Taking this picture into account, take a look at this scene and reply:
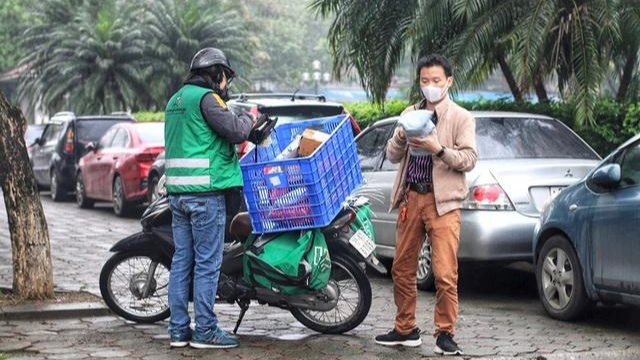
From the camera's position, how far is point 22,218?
8.85 m

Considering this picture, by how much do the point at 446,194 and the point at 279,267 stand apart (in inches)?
48.2

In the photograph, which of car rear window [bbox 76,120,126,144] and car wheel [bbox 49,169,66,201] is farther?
car wheel [bbox 49,169,66,201]

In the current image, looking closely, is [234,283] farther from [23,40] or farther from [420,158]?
[23,40]

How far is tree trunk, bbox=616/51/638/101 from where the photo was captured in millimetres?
13766

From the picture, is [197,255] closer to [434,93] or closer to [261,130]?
[261,130]

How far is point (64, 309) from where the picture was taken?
8555 mm

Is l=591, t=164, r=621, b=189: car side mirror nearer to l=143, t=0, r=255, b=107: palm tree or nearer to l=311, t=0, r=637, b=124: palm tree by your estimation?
l=311, t=0, r=637, b=124: palm tree

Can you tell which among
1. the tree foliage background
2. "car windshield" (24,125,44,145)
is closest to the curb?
"car windshield" (24,125,44,145)

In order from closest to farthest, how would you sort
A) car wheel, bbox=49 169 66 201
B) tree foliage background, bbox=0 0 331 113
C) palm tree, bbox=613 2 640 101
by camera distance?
palm tree, bbox=613 2 640 101, car wheel, bbox=49 169 66 201, tree foliage background, bbox=0 0 331 113

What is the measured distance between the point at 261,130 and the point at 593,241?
2.51 metres

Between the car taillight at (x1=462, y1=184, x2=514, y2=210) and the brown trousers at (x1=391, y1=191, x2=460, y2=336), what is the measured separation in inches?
85.1

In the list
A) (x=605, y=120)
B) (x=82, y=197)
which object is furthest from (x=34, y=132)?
(x=605, y=120)

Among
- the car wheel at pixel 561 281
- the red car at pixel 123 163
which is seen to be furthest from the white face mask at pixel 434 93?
the red car at pixel 123 163

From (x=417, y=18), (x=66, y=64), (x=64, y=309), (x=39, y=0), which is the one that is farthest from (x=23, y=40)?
(x=64, y=309)
